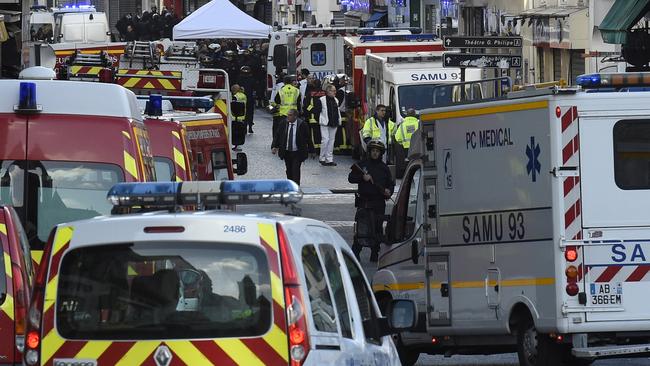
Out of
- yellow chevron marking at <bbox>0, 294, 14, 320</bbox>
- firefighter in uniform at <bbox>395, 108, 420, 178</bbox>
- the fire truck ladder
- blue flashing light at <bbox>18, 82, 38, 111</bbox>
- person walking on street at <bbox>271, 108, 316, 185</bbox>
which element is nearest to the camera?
yellow chevron marking at <bbox>0, 294, 14, 320</bbox>

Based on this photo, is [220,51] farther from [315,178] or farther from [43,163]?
[43,163]

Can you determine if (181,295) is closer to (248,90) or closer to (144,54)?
(144,54)

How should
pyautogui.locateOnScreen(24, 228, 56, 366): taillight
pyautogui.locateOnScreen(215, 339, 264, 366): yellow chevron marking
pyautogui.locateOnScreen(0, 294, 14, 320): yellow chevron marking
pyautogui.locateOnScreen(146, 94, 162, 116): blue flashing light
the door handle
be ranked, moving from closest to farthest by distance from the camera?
pyautogui.locateOnScreen(215, 339, 264, 366): yellow chevron marking
pyautogui.locateOnScreen(24, 228, 56, 366): taillight
pyautogui.locateOnScreen(0, 294, 14, 320): yellow chevron marking
the door handle
pyautogui.locateOnScreen(146, 94, 162, 116): blue flashing light

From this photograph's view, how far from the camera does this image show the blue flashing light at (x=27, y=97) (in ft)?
39.4

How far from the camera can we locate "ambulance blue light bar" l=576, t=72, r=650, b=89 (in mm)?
12523

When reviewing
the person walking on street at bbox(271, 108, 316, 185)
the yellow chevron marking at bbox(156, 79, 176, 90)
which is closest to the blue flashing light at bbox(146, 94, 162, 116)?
the yellow chevron marking at bbox(156, 79, 176, 90)

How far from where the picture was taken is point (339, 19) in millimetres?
77000

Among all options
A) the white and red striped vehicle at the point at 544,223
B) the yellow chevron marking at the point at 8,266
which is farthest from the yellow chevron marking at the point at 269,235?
the white and red striped vehicle at the point at 544,223

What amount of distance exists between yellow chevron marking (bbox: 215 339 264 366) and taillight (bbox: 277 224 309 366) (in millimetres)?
140

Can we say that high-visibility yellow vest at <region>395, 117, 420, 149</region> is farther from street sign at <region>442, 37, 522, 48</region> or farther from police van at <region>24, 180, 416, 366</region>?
police van at <region>24, 180, 416, 366</region>

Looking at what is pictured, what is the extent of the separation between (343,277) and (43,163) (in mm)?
5081

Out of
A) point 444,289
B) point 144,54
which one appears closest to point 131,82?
point 144,54

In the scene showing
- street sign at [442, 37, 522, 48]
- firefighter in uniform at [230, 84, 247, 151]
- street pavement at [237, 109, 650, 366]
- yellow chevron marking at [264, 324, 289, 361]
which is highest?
street sign at [442, 37, 522, 48]

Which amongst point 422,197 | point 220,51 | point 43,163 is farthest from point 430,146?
point 220,51
